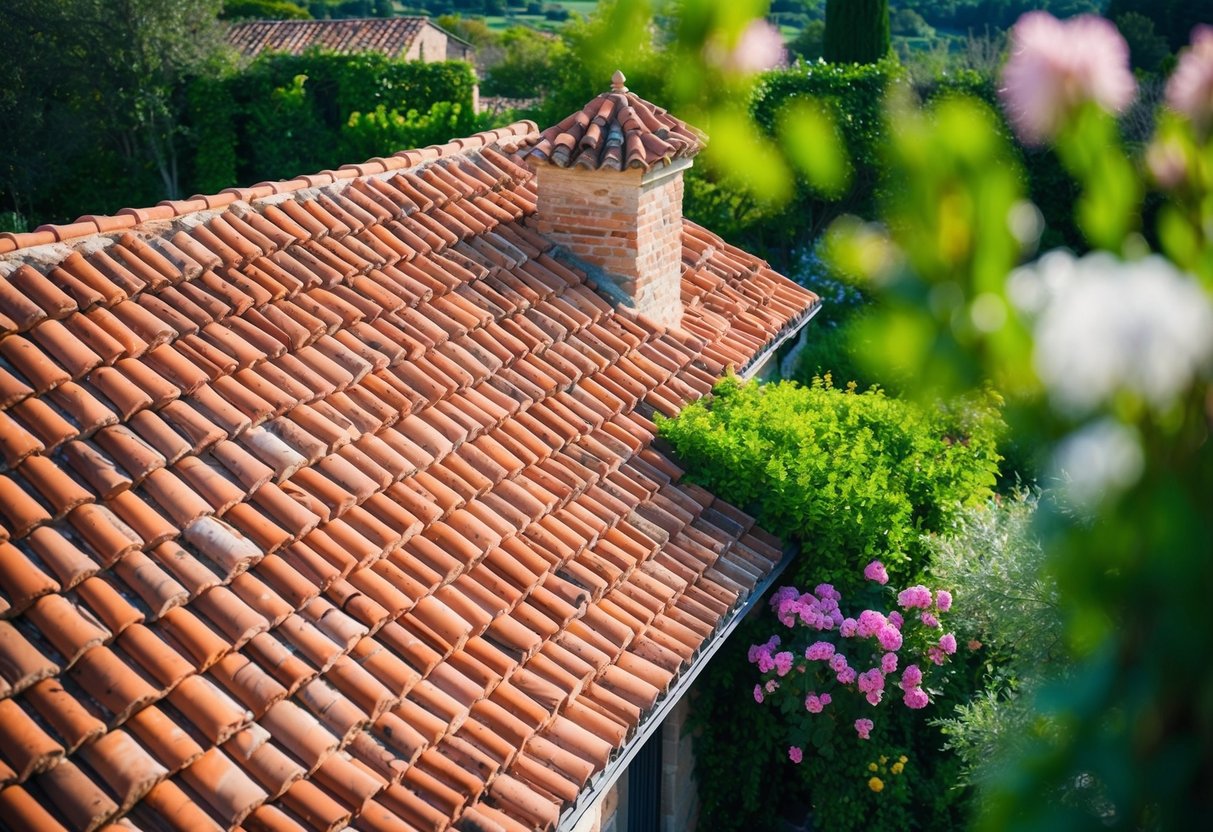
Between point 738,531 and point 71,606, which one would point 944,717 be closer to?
point 738,531

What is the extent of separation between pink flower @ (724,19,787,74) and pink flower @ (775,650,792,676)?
17.4ft

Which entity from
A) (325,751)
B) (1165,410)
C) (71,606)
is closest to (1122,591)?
(1165,410)

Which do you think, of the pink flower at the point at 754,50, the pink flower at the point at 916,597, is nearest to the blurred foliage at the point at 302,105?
the pink flower at the point at 916,597

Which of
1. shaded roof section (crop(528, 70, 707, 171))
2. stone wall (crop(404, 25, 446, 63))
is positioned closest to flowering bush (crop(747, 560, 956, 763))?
shaded roof section (crop(528, 70, 707, 171))

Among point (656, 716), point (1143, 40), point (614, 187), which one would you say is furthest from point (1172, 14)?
point (656, 716)

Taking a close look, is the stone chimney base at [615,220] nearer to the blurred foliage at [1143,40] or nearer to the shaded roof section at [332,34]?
the blurred foliage at [1143,40]

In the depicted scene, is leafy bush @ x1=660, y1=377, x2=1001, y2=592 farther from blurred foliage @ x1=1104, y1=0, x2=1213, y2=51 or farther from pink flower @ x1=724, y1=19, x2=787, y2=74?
blurred foliage @ x1=1104, y1=0, x2=1213, y2=51

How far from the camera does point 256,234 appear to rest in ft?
19.2

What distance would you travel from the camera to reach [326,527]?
463cm

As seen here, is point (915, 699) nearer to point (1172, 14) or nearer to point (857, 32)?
point (857, 32)

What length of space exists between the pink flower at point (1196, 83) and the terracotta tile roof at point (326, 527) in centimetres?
334

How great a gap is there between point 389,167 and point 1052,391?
6.80 m

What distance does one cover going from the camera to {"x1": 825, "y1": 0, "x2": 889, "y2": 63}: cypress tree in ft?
57.2

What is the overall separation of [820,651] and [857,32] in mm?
14015
